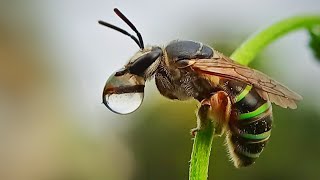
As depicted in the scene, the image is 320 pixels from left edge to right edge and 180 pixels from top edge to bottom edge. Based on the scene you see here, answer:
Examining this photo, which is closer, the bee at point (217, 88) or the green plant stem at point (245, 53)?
the green plant stem at point (245, 53)

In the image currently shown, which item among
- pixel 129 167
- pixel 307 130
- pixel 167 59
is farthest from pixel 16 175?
pixel 167 59

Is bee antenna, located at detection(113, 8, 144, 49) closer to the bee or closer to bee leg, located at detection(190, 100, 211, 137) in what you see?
the bee

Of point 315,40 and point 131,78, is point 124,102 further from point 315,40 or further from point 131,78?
point 315,40

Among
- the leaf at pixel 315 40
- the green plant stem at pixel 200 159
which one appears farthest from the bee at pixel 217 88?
the leaf at pixel 315 40

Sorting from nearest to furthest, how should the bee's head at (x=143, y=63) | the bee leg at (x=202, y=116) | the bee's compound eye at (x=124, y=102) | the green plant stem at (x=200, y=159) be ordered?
1. the green plant stem at (x=200, y=159)
2. the bee's compound eye at (x=124, y=102)
3. the bee leg at (x=202, y=116)
4. the bee's head at (x=143, y=63)

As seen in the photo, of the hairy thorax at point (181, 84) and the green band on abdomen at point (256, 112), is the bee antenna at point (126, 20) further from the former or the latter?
the green band on abdomen at point (256, 112)

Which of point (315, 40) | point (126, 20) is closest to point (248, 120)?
point (126, 20)

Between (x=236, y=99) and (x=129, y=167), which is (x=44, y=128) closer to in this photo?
(x=129, y=167)
